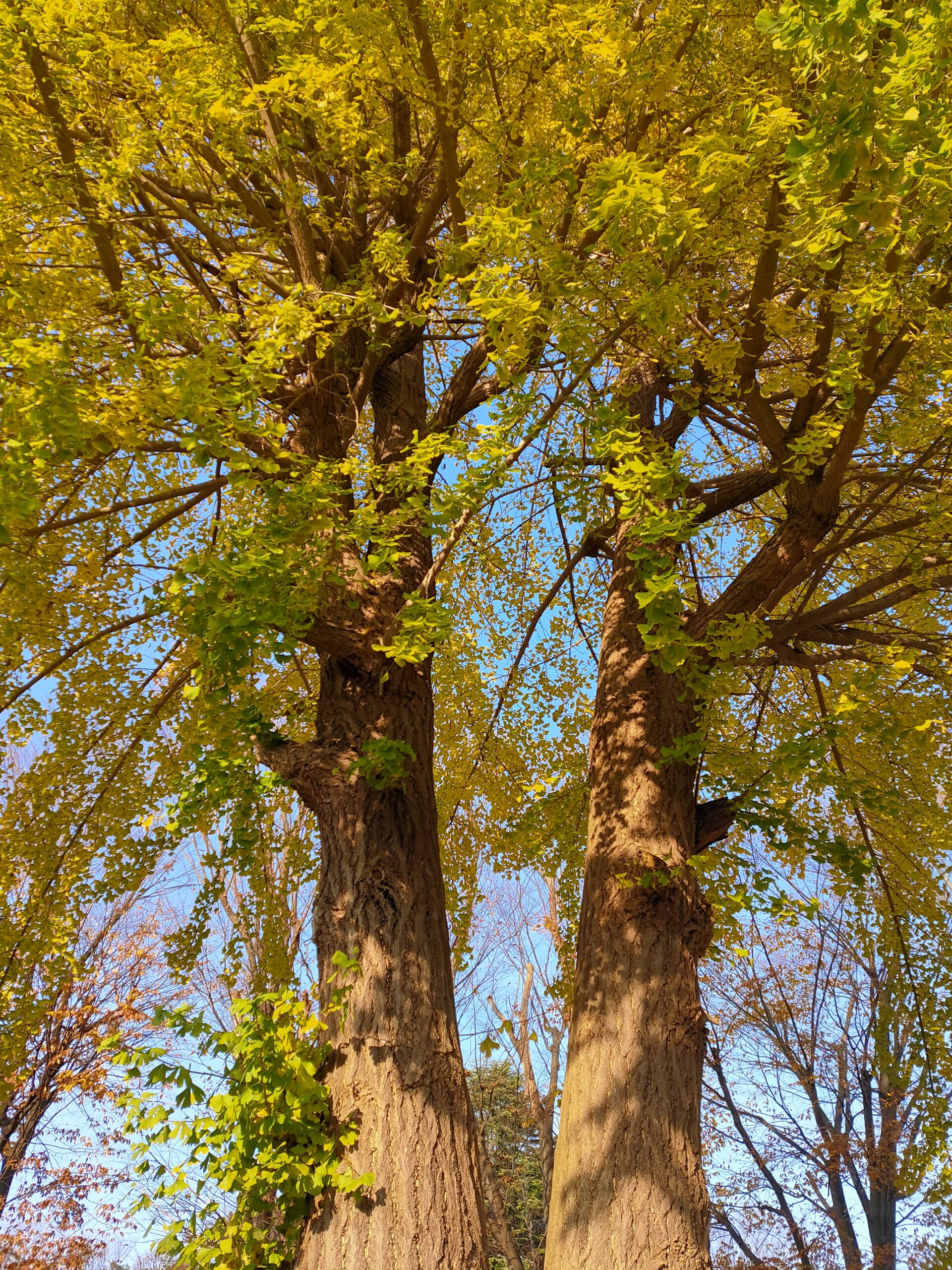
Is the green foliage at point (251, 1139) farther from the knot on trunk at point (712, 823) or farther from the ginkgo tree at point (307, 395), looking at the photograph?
the knot on trunk at point (712, 823)

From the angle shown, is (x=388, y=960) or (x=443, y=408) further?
(x=443, y=408)

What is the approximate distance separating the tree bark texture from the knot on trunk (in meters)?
1.46

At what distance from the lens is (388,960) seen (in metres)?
3.59

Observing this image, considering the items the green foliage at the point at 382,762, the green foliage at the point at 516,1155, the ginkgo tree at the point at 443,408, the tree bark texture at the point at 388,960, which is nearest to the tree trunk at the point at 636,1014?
the ginkgo tree at the point at 443,408

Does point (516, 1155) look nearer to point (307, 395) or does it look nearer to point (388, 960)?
point (388, 960)

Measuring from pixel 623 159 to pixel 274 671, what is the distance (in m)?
5.01

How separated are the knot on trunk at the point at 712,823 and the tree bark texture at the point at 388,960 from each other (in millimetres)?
1460

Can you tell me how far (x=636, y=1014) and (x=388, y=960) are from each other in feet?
3.79

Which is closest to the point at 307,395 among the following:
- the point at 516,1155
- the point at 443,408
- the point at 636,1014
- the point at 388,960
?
the point at 443,408

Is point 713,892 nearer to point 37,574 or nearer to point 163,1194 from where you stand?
point 163,1194

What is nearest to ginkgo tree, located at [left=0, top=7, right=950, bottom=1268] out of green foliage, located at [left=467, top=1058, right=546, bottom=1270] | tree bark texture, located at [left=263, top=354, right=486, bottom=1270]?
tree bark texture, located at [left=263, top=354, right=486, bottom=1270]

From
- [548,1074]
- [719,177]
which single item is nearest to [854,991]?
[548,1074]

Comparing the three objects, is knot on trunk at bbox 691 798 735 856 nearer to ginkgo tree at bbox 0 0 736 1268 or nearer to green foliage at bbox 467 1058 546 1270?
ginkgo tree at bbox 0 0 736 1268

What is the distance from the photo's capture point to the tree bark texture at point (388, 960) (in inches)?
118
